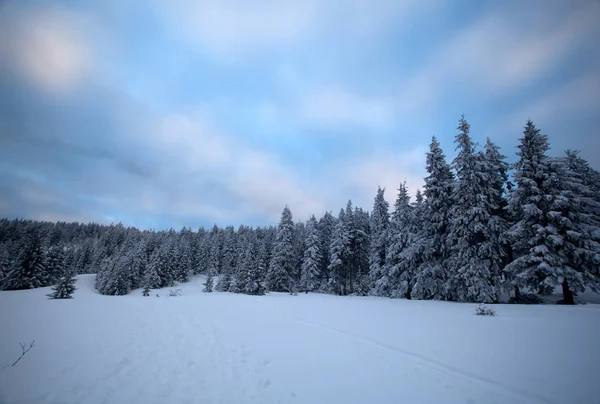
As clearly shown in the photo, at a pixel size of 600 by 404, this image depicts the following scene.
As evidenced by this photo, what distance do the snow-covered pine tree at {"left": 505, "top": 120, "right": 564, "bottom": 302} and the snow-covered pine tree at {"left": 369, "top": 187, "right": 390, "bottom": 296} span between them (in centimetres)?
1315

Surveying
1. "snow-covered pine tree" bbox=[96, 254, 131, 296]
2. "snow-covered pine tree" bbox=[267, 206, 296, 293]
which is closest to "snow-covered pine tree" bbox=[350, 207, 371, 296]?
"snow-covered pine tree" bbox=[267, 206, 296, 293]

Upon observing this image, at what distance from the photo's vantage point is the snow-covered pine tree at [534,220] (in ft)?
53.0

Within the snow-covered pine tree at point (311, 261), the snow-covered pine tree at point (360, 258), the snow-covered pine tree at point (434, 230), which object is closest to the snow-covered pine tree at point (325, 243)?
the snow-covered pine tree at point (311, 261)

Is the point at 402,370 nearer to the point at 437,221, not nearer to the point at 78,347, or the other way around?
the point at 78,347

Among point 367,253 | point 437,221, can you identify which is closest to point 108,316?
point 437,221

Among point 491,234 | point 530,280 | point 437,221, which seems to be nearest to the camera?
point 530,280

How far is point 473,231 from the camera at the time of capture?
64.3 ft

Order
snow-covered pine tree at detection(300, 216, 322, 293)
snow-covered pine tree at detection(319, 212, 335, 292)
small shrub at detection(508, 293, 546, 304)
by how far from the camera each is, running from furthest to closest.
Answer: snow-covered pine tree at detection(319, 212, 335, 292) → snow-covered pine tree at detection(300, 216, 322, 293) → small shrub at detection(508, 293, 546, 304)

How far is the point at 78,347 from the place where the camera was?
8.08 m

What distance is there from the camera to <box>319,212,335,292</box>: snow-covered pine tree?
1958 inches

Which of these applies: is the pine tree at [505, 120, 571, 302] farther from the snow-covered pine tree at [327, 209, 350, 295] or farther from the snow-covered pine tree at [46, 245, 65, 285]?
the snow-covered pine tree at [46, 245, 65, 285]

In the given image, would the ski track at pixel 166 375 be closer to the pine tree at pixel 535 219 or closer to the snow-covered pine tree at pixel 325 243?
the pine tree at pixel 535 219

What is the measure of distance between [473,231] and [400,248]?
926 centimetres

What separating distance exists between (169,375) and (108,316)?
10792 millimetres
